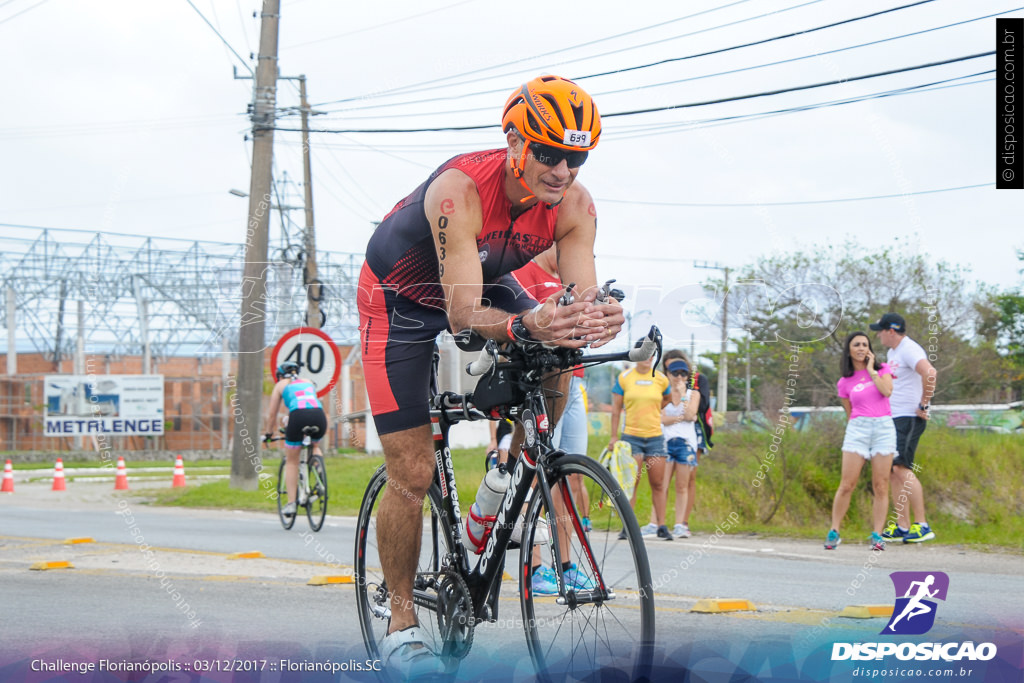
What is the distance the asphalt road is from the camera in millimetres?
4613

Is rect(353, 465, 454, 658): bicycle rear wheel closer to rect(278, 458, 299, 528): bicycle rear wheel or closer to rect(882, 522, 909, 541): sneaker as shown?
rect(882, 522, 909, 541): sneaker

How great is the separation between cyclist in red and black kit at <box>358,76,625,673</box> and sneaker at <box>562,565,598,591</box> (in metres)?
0.68

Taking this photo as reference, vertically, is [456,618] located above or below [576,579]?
below

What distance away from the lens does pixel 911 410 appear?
959 centimetres

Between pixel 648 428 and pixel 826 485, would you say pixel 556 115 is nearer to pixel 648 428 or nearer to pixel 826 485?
pixel 648 428

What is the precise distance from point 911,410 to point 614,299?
701 cm

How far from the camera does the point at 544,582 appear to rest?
11.4ft

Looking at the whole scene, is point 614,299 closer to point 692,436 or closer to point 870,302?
point 692,436

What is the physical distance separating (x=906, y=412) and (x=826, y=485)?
229cm

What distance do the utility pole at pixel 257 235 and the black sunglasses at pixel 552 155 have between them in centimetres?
1243

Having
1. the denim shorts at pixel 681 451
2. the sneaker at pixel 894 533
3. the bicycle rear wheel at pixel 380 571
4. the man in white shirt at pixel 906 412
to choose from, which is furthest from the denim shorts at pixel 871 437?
the bicycle rear wheel at pixel 380 571

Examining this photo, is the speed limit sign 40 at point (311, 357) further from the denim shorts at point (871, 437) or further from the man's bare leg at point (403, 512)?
the man's bare leg at point (403, 512)

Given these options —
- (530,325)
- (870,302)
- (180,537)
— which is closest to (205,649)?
(530,325)

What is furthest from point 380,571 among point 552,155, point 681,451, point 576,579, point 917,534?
point 681,451
